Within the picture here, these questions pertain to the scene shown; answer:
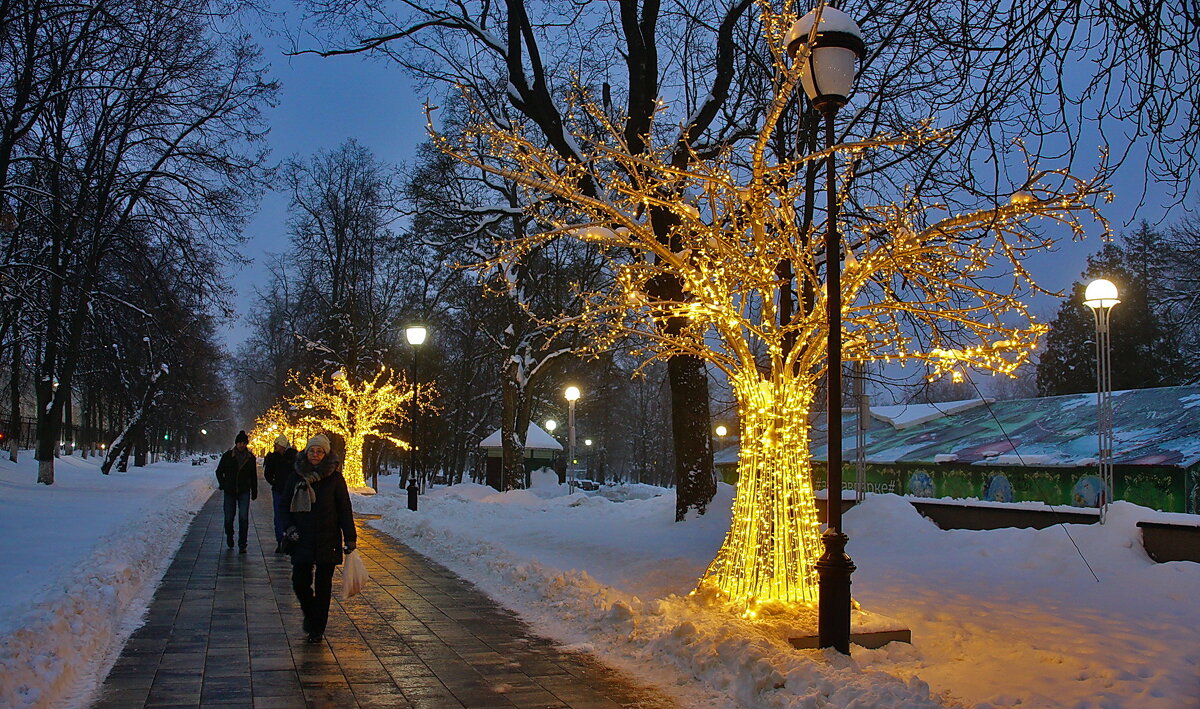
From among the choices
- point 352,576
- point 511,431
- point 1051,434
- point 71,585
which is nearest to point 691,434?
point 352,576

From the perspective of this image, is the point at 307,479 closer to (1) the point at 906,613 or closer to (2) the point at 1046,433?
(1) the point at 906,613

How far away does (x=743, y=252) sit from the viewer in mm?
8672

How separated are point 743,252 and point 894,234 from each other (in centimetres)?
138

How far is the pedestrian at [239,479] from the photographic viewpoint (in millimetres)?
14086

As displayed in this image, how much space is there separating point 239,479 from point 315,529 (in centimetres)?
705

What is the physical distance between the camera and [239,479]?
14.1 meters

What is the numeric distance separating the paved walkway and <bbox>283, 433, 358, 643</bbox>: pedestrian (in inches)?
12.4

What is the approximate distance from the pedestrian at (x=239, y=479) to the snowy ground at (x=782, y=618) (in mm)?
1079

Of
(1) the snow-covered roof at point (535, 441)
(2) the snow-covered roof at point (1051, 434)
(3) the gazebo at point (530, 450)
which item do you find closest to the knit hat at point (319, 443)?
(2) the snow-covered roof at point (1051, 434)

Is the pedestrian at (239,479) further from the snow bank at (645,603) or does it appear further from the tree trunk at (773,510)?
the tree trunk at (773,510)

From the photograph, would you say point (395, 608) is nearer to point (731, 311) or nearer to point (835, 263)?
point (731, 311)

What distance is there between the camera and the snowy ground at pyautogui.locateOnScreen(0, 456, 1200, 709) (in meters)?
5.95

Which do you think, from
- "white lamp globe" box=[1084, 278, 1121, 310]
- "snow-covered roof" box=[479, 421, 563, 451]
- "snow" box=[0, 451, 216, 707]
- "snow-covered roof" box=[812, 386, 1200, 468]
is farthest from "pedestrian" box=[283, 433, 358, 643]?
"snow-covered roof" box=[479, 421, 563, 451]

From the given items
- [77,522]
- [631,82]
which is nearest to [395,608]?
[631,82]
